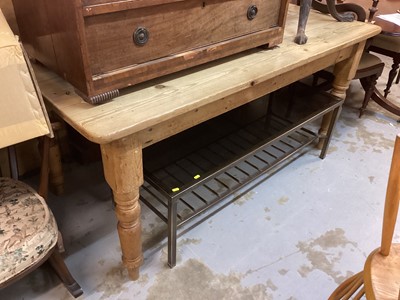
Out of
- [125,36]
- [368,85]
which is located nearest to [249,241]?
[125,36]

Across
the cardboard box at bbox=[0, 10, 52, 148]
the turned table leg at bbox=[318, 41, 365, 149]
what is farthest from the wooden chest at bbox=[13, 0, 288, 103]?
the turned table leg at bbox=[318, 41, 365, 149]

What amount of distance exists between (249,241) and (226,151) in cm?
54

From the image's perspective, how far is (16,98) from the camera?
81cm

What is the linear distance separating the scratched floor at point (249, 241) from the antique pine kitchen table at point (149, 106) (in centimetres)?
16

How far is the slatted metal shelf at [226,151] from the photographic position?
1605mm

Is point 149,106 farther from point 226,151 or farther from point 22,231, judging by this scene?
point 226,151

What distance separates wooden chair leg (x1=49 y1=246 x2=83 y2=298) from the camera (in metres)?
1.19

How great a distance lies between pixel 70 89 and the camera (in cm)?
102

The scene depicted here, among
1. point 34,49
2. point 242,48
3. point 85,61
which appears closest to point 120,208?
point 85,61

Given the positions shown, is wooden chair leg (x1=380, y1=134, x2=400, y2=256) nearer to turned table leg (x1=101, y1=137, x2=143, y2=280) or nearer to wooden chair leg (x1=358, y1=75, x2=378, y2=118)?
turned table leg (x1=101, y1=137, x2=143, y2=280)

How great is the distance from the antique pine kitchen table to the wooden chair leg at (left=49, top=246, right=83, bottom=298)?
19cm

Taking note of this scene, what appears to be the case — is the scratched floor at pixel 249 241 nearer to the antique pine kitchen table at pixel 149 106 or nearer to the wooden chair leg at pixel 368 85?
the antique pine kitchen table at pixel 149 106

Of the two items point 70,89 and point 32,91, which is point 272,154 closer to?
point 70,89

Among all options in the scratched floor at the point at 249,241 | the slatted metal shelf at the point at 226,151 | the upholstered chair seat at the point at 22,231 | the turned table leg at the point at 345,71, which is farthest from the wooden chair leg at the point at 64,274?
the turned table leg at the point at 345,71
